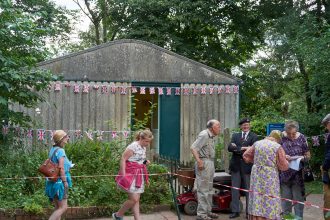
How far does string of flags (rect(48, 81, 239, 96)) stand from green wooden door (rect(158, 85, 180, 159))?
0.93 ft

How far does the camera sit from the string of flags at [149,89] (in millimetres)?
13164

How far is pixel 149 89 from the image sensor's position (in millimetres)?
14047

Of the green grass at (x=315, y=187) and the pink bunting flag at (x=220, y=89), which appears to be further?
the pink bunting flag at (x=220, y=89)

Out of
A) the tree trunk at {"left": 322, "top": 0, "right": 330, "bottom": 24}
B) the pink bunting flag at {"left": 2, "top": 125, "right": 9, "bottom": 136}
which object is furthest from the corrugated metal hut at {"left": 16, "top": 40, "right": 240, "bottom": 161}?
the tree trunk at {"left": 322, "top": 0, "right": 330, "bottom": 24}

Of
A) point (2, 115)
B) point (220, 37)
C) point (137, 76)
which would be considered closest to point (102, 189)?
point (2, 115)

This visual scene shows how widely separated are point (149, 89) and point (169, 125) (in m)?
1.36

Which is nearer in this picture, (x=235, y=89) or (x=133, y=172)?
(x=133, y=172)

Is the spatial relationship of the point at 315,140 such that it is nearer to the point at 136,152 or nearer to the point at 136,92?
the point at 136,92

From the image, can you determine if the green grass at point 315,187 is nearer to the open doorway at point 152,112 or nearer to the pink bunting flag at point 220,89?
the pink bunting flag at point 220,89

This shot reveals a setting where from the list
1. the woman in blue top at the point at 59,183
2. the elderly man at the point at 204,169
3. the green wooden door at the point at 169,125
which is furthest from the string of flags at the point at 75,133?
the woman in blue top at the point at 59,183

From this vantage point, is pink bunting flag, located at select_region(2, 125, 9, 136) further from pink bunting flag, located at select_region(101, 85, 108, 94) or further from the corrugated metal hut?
pink bunting flag, located at select_region(101, 85, 108, 94)

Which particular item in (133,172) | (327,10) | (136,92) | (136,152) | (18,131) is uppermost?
(327,10)

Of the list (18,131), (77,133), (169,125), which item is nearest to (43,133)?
(77,133)

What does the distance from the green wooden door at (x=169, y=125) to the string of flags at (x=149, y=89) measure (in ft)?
0.93
